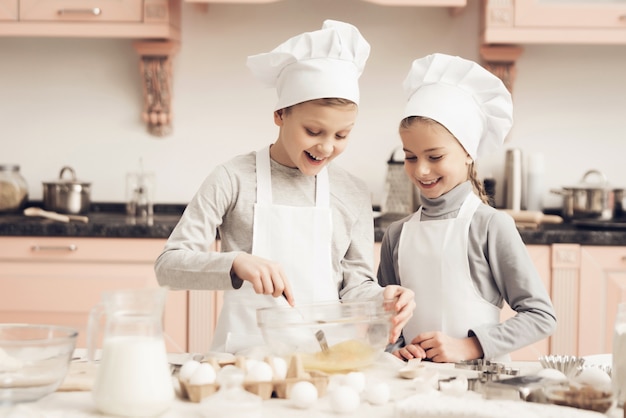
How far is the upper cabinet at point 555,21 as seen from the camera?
114 inches

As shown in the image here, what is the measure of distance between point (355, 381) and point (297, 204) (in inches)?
24.8

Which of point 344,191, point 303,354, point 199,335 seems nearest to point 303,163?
point 344,191

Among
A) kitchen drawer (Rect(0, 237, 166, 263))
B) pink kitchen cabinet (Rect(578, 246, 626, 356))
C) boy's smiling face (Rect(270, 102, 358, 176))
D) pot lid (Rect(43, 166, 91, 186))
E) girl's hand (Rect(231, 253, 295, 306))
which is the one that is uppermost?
boy's smiling face (Rect(270, 102, 358, 176))

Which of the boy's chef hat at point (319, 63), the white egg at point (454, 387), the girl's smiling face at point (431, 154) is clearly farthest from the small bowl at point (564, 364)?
the boy's chef hat at point (319, 63)

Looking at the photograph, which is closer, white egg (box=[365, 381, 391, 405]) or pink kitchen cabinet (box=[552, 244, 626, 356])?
white egg (box=[365, 381, 391, 405])

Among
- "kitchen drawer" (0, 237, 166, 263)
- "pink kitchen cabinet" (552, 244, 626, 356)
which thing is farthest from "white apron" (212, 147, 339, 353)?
"pink kitchen cabinet" (552, 244, 626, 356)

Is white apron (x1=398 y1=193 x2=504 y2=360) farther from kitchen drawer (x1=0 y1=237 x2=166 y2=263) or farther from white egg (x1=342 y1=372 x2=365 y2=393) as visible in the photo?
kitchen drawer (x1=0 y1=237 x2=166 y2=263)

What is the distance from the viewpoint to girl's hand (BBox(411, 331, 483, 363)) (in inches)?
56.7

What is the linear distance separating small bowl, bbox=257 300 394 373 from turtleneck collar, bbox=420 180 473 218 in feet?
1.71

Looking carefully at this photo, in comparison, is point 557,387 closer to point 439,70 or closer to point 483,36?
point 439,70

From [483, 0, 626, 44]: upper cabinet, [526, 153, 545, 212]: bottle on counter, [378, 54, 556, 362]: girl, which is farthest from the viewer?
[526, 153, 545, 212]: bottle on counter

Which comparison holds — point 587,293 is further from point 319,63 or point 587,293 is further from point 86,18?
point 86,18

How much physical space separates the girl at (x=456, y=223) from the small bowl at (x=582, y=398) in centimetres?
50

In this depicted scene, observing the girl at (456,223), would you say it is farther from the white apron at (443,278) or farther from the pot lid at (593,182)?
the pot lid at (593,182)
